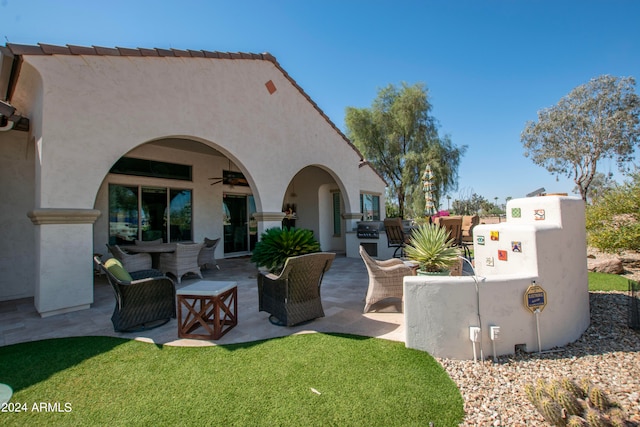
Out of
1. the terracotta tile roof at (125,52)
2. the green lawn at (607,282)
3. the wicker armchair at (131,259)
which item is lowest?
the green lawn at (607,282)

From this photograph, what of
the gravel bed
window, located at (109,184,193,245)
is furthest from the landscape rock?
window, located at (109,184,193,245)

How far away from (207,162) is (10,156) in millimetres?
4796

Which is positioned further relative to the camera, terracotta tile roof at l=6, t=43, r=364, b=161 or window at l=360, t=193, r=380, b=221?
window at l=360, t=193, r=380, b=221

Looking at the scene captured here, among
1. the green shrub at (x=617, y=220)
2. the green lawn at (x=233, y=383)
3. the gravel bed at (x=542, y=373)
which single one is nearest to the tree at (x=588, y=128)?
the green shrub at (x=617, y=220)

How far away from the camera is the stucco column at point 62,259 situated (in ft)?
14.7

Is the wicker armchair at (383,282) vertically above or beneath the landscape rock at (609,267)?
above

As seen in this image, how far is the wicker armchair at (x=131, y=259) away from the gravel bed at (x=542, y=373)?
20.3ft

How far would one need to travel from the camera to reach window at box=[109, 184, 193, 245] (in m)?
7.99

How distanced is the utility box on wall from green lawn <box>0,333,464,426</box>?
1.32ft

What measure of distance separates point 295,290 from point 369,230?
6521mm

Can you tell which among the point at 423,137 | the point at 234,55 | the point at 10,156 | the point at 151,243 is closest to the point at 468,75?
the point at 423,137

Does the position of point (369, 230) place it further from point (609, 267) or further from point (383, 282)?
point (609, 267)

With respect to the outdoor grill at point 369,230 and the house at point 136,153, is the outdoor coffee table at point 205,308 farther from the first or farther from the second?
the outdoor grill at point 369,230

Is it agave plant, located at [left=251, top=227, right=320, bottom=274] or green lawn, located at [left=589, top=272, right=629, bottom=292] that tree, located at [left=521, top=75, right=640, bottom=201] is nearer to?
green lawn, located at [left=589, top=272, right=629, bottom=292]
